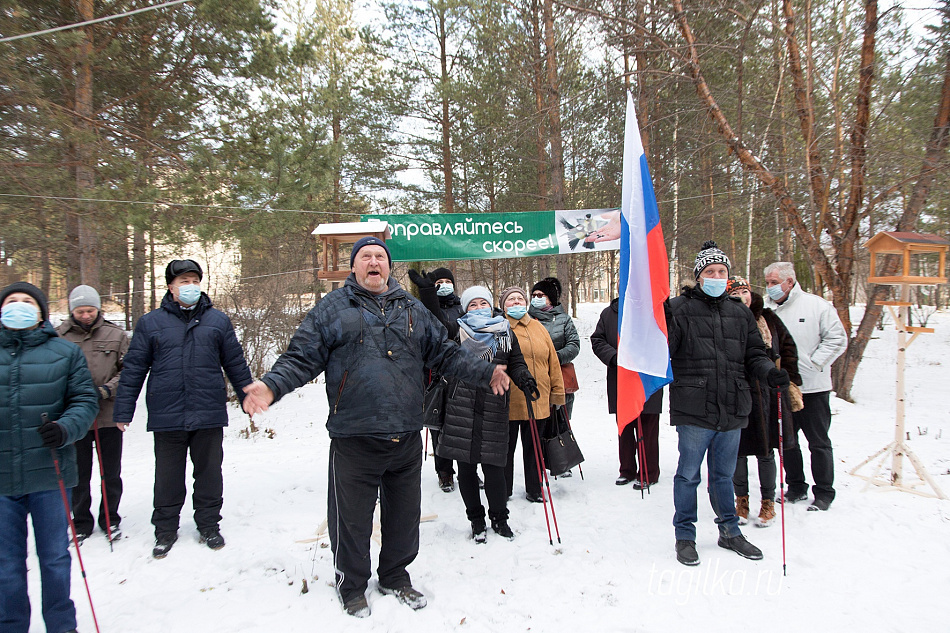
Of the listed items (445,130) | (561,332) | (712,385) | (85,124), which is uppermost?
(445,130)

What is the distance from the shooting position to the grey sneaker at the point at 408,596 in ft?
9.15

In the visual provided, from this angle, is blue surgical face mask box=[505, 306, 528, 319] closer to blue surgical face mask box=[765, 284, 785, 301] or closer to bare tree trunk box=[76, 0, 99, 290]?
blue surgical face mask box=[765, 284, 785, 301]

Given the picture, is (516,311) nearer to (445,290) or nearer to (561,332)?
(445,290)

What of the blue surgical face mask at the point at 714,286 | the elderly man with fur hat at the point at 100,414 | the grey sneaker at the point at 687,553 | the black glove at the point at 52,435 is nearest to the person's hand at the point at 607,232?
the blue surgical face mask at the point at 714,286

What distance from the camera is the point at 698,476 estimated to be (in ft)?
10.7

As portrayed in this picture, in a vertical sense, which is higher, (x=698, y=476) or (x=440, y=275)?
(x=440, y=275)

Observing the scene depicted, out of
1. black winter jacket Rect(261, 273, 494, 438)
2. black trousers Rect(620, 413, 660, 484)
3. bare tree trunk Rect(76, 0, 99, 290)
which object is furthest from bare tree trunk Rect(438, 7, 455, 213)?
black winter jacket Rect(261, 273, 494, 438)

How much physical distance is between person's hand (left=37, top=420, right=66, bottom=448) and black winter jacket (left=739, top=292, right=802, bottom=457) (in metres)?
4.03

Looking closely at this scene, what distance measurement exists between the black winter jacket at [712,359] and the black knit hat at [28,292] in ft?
11.8

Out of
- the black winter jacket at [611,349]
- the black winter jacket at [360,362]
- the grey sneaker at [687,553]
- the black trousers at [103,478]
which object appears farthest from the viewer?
the black winter jacket at [611,349]

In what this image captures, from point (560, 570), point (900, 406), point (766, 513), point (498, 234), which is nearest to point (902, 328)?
point (900, 406)

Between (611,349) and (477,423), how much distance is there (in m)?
1.58

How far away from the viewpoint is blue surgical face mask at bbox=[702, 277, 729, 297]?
3252 mm

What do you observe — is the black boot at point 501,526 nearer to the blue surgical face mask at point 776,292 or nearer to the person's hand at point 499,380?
the person's hand at point 499,380
